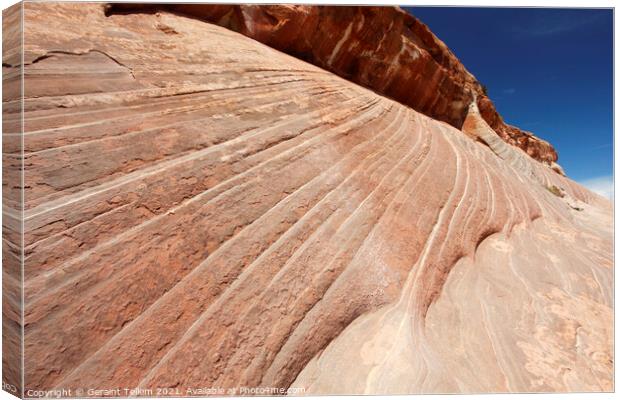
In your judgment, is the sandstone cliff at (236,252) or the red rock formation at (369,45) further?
the red rock formation at (369,45)

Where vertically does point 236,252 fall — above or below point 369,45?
below

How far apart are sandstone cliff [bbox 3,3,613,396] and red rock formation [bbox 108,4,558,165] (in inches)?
64.2

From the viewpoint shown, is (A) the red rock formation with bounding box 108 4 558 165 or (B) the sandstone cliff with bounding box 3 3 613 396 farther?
(A) the red rock formation with bounding box 108 4 558 165

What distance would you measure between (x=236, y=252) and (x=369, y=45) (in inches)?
288

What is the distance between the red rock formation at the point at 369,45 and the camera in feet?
18.5

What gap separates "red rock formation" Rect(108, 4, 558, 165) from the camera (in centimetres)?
564

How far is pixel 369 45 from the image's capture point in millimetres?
8031

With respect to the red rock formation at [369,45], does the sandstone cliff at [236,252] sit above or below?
below

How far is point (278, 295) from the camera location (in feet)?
8.25

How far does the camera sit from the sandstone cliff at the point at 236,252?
2082 millimetres

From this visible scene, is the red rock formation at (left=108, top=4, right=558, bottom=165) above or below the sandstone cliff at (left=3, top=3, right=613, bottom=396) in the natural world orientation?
above

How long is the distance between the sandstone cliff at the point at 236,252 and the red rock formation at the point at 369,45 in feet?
5.35

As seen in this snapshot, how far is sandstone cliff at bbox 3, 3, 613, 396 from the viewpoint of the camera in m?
2.08

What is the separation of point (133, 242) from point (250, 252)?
86 centimetres
